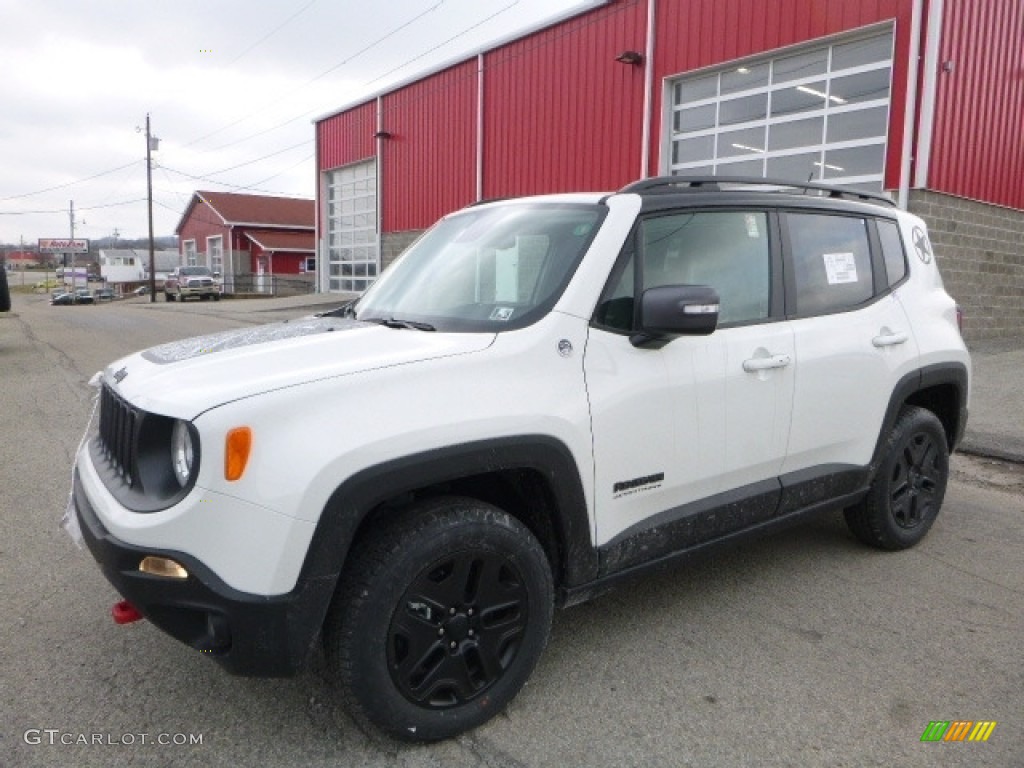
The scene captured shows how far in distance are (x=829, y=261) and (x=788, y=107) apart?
1039 centimetres

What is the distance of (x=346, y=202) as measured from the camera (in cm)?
2675

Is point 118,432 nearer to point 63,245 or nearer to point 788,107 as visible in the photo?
point 788,107

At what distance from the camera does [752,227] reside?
11.1 feet

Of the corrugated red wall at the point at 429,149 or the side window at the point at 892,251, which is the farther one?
the corrugated red wall at the point at 429,149

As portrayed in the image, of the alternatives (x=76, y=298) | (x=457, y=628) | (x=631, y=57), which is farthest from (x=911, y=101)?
(x=76, y=298)

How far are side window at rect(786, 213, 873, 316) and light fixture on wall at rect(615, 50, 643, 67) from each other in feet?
39.0

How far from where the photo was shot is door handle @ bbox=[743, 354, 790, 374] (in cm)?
313

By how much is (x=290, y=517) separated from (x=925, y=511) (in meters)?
3.50

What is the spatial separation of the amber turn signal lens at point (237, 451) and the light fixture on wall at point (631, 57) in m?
14.2

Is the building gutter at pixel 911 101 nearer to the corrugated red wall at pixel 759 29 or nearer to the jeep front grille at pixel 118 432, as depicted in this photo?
A: the corrugated red wall at pixel 759 29

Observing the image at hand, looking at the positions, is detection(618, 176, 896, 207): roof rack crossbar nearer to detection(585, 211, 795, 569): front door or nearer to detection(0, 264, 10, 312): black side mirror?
detection(585, 211, 795, 569): front door

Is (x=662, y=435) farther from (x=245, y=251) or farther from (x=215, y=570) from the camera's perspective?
(x=245, y=251)

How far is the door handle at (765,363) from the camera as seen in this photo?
313 cm

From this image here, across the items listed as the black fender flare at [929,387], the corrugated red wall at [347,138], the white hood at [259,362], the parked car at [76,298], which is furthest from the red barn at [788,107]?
the parked car at [76,298]
